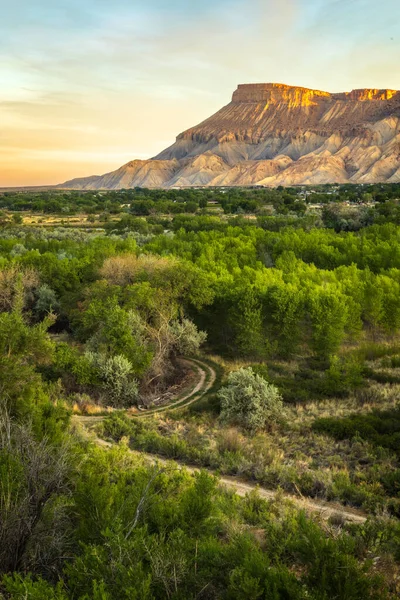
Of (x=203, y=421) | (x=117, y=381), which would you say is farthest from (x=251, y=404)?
(x=117, y=381)

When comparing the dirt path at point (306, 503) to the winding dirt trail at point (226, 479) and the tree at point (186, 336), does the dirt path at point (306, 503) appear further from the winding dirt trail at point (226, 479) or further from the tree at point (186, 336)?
the tree at point (186, 336)

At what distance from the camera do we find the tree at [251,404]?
18781 mm

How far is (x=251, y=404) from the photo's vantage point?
18938 millimetres

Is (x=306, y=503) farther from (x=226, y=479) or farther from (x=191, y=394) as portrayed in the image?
(x=191, y=394)

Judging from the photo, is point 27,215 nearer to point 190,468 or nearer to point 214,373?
point 214,373

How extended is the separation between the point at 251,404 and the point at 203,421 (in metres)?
2.07

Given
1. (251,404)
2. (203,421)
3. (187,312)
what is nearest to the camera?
(251,404)

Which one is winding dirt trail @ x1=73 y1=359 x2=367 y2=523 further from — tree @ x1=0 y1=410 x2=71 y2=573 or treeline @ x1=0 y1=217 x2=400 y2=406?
tree @ x1=0 y1=410 x2=71 y2=573

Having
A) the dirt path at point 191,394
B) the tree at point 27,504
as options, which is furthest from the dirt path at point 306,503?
the dirt path at point 191,394

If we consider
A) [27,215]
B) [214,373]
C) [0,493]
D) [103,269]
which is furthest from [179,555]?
[27,215]

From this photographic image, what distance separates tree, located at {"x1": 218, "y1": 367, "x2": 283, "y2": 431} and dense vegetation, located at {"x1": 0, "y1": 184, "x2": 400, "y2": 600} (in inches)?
2.9

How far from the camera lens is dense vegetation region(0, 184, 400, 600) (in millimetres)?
6812

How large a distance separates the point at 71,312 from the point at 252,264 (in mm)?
14723

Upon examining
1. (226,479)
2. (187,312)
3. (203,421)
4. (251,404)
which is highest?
(187,312)
